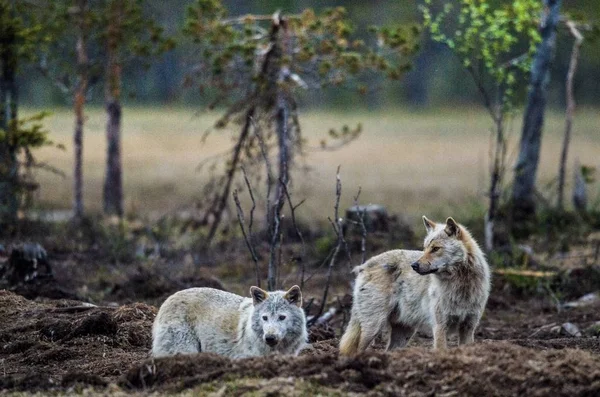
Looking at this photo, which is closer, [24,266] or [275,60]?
[24,266]

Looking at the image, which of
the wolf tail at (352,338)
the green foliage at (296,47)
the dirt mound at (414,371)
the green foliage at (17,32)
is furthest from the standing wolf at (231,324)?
the green foliage at (17,32)

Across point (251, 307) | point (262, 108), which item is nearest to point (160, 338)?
point (251, 307)

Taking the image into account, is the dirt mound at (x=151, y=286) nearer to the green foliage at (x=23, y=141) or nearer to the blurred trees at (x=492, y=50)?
the green foliage at (x=23, y=141)

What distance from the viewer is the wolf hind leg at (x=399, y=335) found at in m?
10.8

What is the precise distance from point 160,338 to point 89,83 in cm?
1566

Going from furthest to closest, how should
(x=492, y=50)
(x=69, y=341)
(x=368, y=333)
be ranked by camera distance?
(x=492, y=50) < (x=69, y=341) < (x=368, y=333)

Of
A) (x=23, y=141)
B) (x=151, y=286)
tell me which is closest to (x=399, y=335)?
(x=151, y=286)

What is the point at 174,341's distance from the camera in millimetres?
9250

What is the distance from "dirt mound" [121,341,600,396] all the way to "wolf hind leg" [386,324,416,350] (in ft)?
6.91

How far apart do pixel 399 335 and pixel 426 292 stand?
77 cm

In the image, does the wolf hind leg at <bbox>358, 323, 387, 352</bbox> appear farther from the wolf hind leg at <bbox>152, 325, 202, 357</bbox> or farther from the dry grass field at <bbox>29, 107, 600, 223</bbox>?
the dry grass field at <bbox>29, 107, 600, 223</bbox>

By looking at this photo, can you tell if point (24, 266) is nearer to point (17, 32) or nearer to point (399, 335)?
point (17, 32)

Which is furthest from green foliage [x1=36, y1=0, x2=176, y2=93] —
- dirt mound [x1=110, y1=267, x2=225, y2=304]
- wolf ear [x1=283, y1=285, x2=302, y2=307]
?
wolf ear [x1=283, y1=285, x2=302, y2=307]

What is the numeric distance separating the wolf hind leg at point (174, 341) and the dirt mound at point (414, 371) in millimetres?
689
